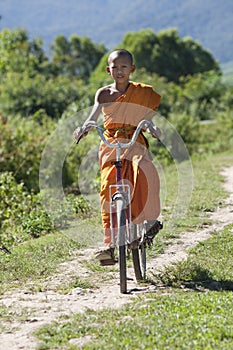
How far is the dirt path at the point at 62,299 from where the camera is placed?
4.76 metres

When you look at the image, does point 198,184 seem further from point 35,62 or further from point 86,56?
point 86,56

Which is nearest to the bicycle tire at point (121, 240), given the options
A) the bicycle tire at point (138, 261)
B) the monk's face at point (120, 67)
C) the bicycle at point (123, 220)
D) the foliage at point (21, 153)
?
the bicycle at point (123, 220)

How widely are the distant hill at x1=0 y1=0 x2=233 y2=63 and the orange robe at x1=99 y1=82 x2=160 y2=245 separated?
124666 mm

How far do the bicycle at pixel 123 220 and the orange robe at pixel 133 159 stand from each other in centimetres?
9

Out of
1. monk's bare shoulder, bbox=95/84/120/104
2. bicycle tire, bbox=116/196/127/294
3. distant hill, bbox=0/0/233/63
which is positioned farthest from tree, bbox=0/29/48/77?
distant hill, bbox=0/0/233/63

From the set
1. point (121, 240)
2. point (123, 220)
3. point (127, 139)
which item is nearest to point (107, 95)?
point (127, 139)

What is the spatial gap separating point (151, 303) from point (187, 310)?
410mm

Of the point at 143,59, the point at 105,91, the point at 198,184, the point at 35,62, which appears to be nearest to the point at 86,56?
the point at 143,59

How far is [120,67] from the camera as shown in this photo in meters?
5.84

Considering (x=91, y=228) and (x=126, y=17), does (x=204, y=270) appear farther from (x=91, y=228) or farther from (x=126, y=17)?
(x=126, y=17)

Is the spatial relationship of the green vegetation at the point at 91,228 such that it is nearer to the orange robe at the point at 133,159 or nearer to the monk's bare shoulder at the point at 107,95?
the orange robe at the point at 133,159

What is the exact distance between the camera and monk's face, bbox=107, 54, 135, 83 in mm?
5805

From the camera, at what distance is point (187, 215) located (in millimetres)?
9219

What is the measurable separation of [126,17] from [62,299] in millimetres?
159709
